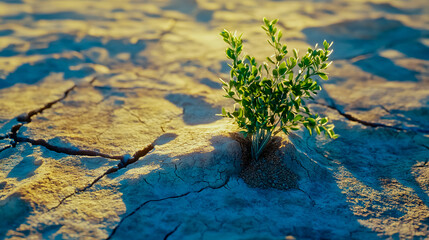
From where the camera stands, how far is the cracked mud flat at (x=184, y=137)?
1972 millimetres

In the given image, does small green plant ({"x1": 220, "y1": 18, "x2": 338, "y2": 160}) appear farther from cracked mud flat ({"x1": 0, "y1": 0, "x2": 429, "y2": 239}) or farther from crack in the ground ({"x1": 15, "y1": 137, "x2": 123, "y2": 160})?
crack in the ground ({"x1": 15, "y1": 137, "x2": 123, "y2": 160})

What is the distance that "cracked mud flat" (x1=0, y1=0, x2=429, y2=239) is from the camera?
1.97m

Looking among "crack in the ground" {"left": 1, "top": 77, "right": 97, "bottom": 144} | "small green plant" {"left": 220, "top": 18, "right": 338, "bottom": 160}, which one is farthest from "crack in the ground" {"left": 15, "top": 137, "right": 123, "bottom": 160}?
"small green plant" {"left": 220, "top": 18, "right": 338, "bottom": 160}

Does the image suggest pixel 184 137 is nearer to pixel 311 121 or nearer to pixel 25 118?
pixel 311 121

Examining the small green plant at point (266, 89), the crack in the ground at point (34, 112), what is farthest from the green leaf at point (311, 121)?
the crack in the ground at point (34, 112)

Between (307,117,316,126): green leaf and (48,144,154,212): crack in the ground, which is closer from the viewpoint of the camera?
(307,117,316,126): green leaf

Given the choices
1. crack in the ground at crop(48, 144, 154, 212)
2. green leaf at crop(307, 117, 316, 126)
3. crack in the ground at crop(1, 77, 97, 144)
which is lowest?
crack in the ground at crop(48, 144, 154, 212)

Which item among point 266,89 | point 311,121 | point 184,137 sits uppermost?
point 266,89

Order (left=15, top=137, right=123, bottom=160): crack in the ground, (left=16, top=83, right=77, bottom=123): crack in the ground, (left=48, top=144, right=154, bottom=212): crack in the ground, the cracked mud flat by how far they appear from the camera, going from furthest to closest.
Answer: (left=16, top=83, right=77, bottom=123): crack in the ground
(left=15, top=137, right=123, bottom=160): crack in the ground
(left=48, top=144, right=154, bottom=212): crack in the ground
the cracked mud flat

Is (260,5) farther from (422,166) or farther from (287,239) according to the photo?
(287,239)

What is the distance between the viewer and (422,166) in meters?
2.52

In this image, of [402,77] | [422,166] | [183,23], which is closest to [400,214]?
[422,166]

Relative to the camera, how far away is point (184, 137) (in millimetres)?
2652

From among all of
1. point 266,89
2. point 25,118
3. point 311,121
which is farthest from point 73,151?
point 311,121
